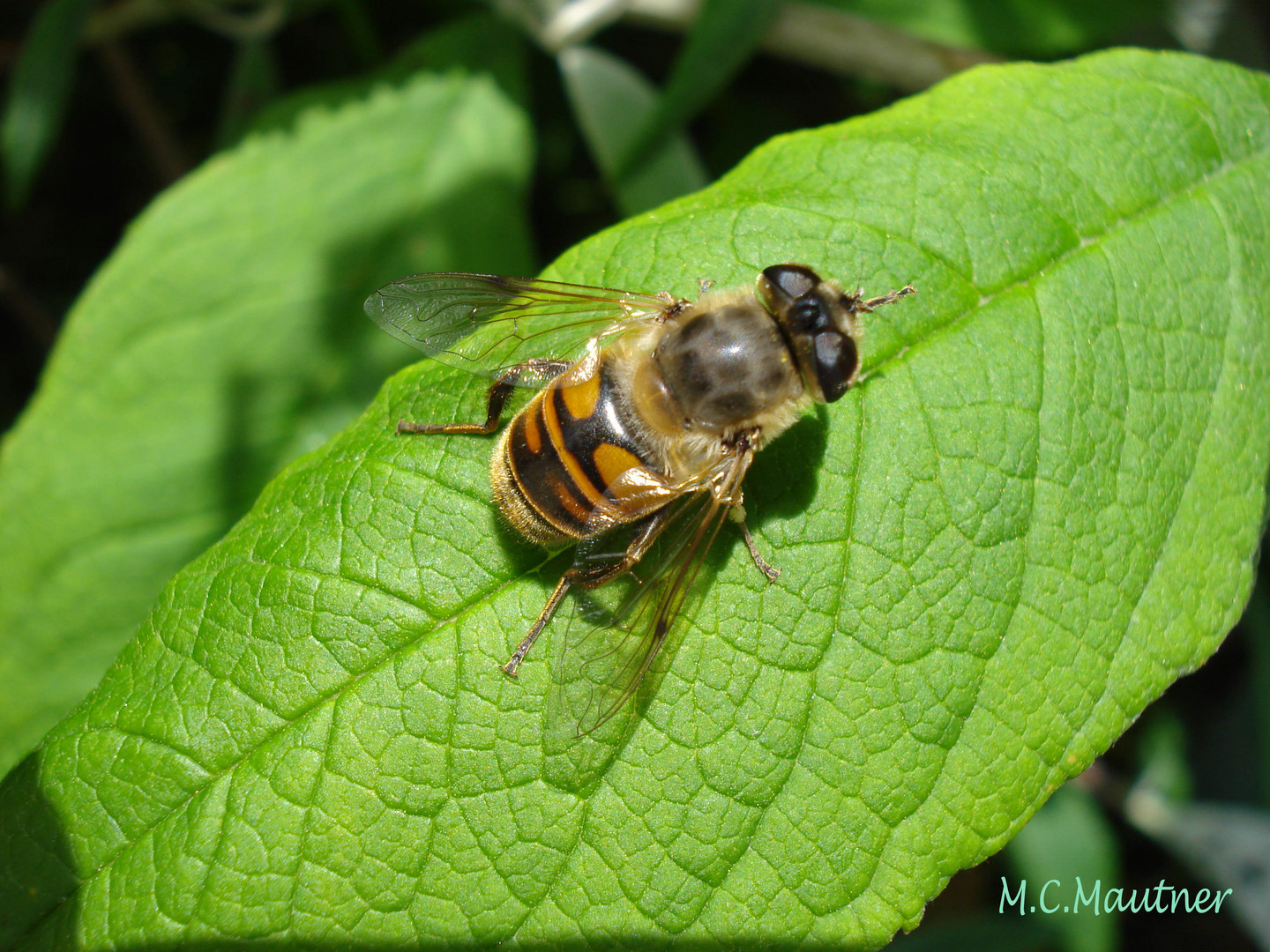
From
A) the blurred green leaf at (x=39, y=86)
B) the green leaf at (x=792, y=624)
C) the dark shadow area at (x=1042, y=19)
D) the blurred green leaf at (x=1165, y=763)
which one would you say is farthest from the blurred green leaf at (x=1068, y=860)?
the blurred green leaf at (x=39, y=86)

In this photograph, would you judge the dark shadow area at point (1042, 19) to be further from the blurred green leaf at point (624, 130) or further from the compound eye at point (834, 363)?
the compound eye at point (834, 363)

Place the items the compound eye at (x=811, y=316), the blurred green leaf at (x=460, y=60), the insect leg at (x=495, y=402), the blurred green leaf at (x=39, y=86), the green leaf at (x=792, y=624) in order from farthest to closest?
the blurred green leaf at (x=460, y=60), the blurred green leaf at (x=39, y=86), the insect leg at (x=495, y=402), the compound eye at (x=811, y=316), the green leaf at (x=792, y=624)

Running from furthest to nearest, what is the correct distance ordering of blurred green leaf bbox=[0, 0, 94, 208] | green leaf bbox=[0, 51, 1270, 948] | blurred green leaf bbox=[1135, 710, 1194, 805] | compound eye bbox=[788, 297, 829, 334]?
1. blurred green leaf bbox=[1135, 710, 1194, 805]
2. blurred green leaf bbox=[0, 0, 94, 208]
3. compound eye bbox=[788, 297, 829, 334]
4. green leaf bbox=[0, 51, 1270, 948]

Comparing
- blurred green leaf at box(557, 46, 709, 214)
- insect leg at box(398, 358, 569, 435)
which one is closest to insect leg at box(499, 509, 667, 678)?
insect leg at box(398, 358, 569, 435)

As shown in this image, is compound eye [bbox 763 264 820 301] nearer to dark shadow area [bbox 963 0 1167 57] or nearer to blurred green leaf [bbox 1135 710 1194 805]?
dark shadow area [bbox 963 0 1167 57]

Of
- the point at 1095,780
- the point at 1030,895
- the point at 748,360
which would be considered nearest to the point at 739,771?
the point at 748,360

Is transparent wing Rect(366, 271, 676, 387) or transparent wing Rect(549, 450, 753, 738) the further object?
transparent wing Rect(366, 271, 676, 387)

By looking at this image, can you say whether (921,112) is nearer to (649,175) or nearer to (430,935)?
(649,175)
